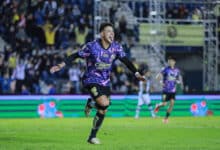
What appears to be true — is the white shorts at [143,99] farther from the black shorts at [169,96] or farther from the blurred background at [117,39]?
the black shorts at [169,96]

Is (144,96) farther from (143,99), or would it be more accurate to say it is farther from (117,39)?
(117,39)

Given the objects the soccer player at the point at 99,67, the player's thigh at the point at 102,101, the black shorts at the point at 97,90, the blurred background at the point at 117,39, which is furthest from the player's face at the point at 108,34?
the blurred background at the point at 117,39

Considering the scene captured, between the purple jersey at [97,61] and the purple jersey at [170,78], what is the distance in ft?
45.2

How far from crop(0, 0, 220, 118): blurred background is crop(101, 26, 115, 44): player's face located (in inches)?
671

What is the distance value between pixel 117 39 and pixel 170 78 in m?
7.62

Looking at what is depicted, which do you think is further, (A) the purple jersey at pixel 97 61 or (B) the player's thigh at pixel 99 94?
(A) the purple jersey at pixel 97 61

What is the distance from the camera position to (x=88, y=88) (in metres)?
15.7

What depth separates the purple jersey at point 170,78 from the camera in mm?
29344

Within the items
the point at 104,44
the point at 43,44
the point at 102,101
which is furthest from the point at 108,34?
the point at 43,44

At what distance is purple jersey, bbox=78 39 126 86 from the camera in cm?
1564

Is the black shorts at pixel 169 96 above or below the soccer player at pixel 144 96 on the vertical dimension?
above

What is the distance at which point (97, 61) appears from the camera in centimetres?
1564

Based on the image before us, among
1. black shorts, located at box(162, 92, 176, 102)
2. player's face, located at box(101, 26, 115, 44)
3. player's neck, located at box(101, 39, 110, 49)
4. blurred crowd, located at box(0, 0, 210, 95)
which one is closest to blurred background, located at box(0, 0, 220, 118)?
blurred crowd, located at box(0, 0, 210, 95)

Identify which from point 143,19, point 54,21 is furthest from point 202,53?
point 54,21
